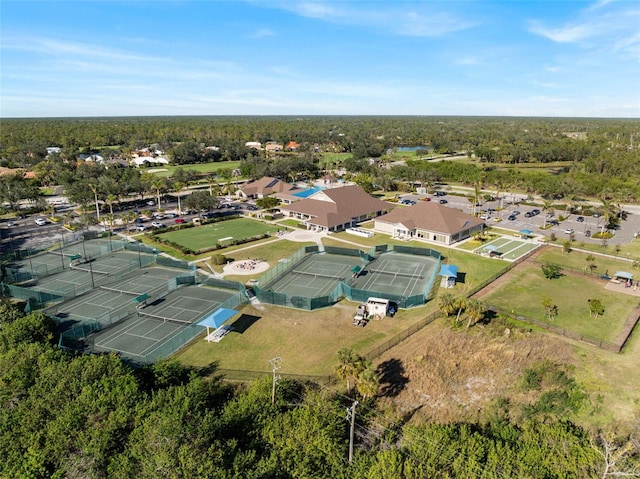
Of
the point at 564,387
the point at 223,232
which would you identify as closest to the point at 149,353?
the point at 564,387

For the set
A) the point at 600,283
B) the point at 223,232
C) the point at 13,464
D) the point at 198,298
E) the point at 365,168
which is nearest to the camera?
the point at 13,464

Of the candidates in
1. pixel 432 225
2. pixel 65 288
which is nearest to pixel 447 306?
pixel 432 225

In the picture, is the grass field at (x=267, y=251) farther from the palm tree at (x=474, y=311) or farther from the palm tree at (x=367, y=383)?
the palm tree at (x=367, y=383)

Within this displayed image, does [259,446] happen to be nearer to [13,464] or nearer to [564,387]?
[13,464]

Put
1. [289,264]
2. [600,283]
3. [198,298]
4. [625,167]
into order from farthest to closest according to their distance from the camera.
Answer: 1. [625,167]
2. [289,264]
3. [600,283]
4. [198,298]

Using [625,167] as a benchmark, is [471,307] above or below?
below

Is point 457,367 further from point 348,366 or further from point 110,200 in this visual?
point 110,200

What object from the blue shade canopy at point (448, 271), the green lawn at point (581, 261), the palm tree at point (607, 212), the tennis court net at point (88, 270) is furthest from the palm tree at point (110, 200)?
the palm tree at point (607, 212)
